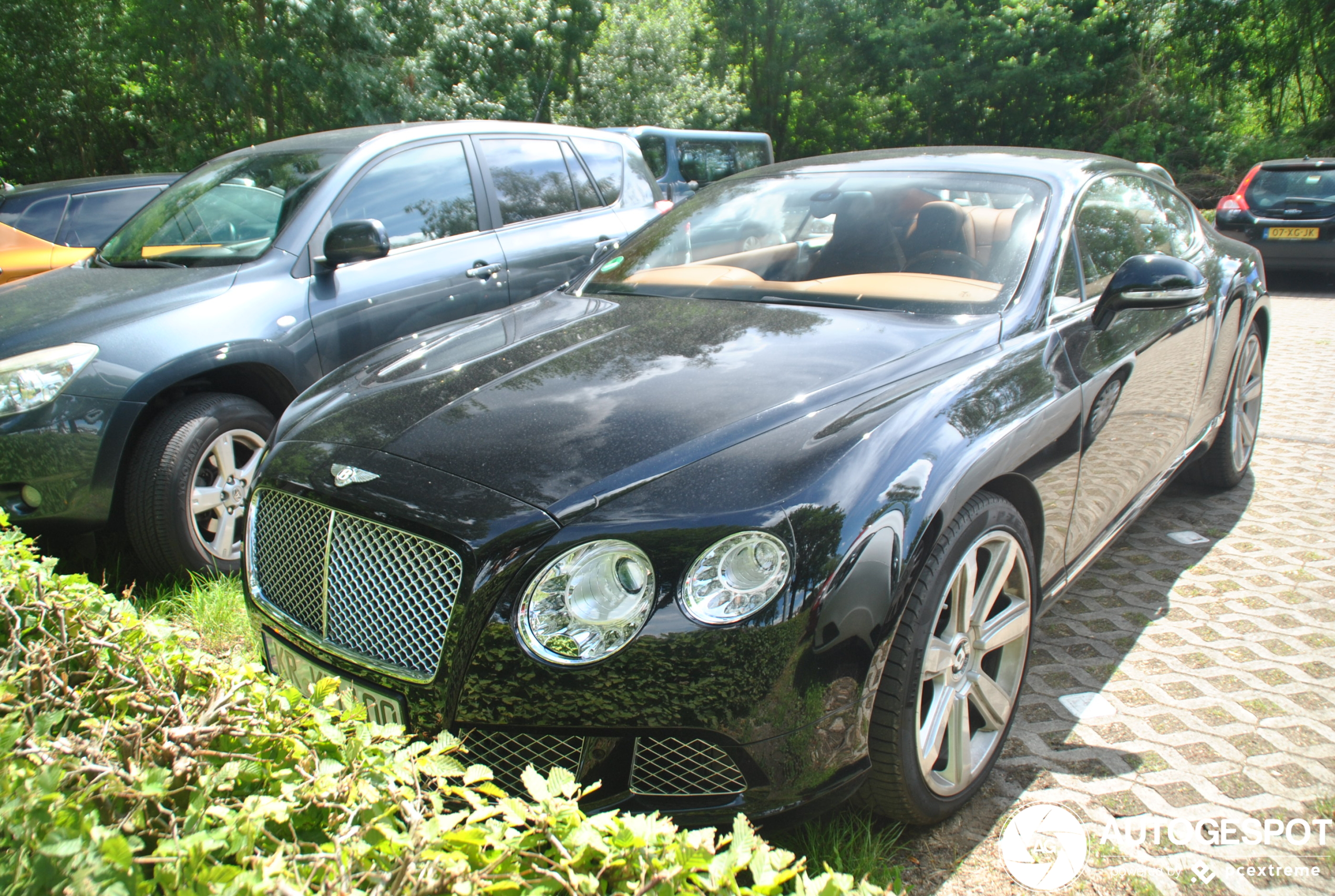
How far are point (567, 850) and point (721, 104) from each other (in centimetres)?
2334

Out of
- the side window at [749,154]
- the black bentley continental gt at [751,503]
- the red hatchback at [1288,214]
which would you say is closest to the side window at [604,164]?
the black bentley continental gt at [751,503]

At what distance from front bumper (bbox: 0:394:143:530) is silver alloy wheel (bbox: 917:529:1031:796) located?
2830 millimetres

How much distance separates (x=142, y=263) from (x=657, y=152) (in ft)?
26.8

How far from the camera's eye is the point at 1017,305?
107 inches

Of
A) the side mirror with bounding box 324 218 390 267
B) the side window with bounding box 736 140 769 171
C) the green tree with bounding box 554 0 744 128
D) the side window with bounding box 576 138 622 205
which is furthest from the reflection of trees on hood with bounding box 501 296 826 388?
the green tree with bounding box 554 0 744 128

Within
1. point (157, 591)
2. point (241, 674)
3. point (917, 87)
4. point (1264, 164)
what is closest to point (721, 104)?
point (917, 87)

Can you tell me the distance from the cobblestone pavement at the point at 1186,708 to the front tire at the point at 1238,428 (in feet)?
0.42

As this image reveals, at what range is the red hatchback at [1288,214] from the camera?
11.1 m

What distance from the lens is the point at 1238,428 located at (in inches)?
178

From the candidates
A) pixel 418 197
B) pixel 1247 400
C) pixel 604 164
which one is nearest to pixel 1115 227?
pixel 1247 400

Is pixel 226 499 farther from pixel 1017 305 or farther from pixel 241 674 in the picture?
pixel 1017 305

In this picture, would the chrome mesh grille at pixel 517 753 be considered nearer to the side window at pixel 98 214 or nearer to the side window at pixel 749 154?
the side window at pixel 98 214

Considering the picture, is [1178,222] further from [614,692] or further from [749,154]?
[749,154]

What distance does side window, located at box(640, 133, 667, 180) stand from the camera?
1143cm
